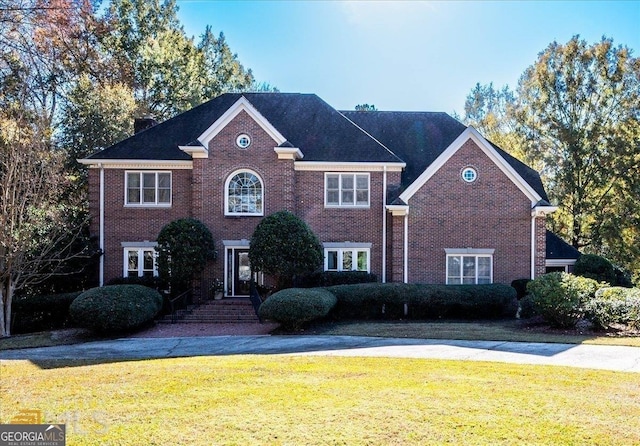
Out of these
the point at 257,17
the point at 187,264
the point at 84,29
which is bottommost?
the point at 187,264

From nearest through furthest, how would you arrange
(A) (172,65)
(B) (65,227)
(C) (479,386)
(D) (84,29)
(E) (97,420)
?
(E) (97,420) → (C) (479,386) → (B) (65,227) → (D) (84,29) → (A) (172,65)

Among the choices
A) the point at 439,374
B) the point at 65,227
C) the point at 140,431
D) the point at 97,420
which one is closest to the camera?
the point at 140,431

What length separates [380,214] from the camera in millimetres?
24781

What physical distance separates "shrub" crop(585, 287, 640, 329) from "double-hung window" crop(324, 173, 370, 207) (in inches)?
410

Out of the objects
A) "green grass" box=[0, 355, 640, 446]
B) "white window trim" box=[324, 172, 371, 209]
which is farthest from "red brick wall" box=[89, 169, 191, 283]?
"green grass" box=[0, 355, 640, 446]

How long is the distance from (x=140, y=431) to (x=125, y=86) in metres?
32.6

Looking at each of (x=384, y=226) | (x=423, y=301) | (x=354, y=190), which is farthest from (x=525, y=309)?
(x=354, y=190)

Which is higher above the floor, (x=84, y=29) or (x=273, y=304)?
(x=84, y=29)

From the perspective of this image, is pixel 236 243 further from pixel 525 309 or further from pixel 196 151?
pixel 525 309

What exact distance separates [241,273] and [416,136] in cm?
1103

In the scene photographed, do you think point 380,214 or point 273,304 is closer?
point 273,304

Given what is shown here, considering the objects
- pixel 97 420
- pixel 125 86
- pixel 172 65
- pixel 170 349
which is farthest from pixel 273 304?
pixel 172 65

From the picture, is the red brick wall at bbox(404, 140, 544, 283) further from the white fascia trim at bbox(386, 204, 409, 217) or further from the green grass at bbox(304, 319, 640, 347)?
the green grass at bbox(304, 319, 640, 347)

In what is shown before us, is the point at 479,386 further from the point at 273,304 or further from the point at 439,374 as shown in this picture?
the point at 273,304
